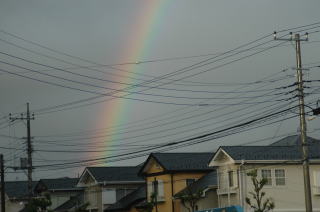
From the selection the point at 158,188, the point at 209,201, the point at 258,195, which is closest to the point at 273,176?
the point at 209,201

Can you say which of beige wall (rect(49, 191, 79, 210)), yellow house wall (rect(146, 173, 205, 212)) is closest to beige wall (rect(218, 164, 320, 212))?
yellow house wall (rect(146, 173, 205, 212))

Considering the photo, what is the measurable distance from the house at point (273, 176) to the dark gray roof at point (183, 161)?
23.0ft

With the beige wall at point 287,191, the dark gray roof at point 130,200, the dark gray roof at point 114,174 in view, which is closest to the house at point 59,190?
the dark gray roof at point 114,174

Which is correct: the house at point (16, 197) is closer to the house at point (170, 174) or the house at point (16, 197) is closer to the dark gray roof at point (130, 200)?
the dark gray roof at point (130, 200)

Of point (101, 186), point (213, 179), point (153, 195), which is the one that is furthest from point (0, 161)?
point (213, 179)

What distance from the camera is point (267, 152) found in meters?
49.6

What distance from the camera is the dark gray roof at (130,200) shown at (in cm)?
6134

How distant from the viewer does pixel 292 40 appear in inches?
1401

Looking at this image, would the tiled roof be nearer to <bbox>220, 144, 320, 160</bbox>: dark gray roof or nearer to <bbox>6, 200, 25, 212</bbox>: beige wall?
<bbox>220, 144, 320, 160</bbox>: dark gray roof

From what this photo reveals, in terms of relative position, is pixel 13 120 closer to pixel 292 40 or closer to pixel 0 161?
pixel 0 161

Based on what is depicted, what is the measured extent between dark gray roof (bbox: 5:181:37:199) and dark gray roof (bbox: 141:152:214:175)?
3371 cm

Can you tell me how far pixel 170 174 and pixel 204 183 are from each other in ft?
12.0

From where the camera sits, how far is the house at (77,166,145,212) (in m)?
66.2

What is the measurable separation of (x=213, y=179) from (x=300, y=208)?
7932mm
